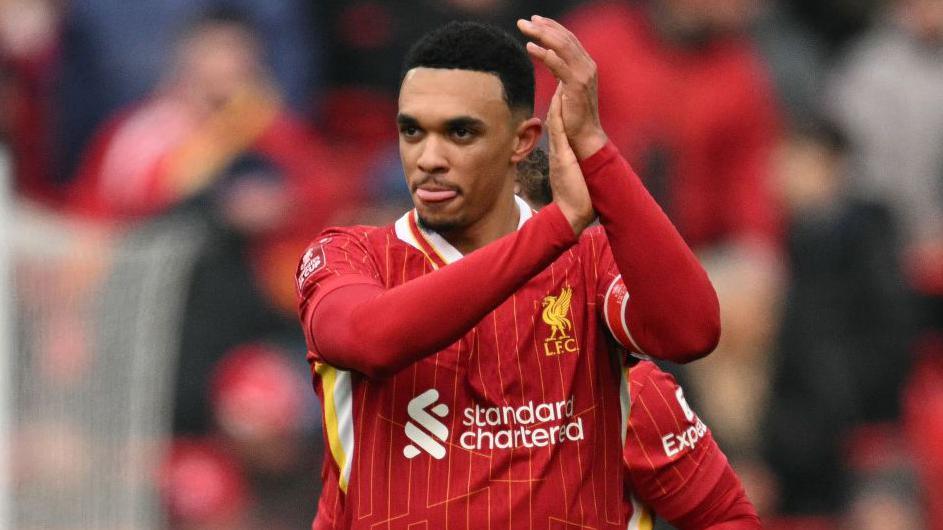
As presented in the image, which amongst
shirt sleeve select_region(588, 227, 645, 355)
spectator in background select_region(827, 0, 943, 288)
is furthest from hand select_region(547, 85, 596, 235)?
spectator in background select_region(827, 0, 943, 288)

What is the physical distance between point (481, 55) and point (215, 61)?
145 inches

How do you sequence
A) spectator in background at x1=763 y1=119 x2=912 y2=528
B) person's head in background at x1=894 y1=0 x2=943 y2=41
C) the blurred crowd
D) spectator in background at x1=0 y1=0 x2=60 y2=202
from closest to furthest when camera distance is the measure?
the blurred crowd < spectator in background at x1=763 y1=119 x2=912 y2=528 < spectator in background at x1=0 y1=0 x2=60 y2=202 < person's head in background at x1=894 y1=0 x2=943 y2=41

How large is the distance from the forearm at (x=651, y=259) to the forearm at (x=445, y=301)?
0.33 feet

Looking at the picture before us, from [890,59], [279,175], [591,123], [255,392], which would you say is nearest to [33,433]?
[255,392]

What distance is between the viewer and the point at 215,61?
7461 mm

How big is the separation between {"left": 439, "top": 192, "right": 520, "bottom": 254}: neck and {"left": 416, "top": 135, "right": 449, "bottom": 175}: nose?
0.70ft

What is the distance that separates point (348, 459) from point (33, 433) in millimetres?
2090

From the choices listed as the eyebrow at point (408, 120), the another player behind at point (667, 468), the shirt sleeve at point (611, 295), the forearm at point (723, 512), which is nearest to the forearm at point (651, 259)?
the shirt sleeve at point (611, 295)

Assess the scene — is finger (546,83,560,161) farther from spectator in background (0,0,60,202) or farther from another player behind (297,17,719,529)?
spectator in background (0,0,60,202)

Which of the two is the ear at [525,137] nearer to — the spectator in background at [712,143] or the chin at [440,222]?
the chin at [440,222]

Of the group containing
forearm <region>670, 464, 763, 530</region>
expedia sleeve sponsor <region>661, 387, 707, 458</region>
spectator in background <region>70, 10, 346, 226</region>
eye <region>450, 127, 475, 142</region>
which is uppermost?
spectator in background <region>70, 10, 346, 226</region>

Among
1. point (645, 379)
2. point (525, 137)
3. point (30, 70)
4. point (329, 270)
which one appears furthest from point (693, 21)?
point (329, 270)

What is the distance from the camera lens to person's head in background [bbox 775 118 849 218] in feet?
25.0

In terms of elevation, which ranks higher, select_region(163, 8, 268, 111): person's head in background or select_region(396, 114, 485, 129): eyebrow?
select_region(163, 8, 268, 111): person's head in background
